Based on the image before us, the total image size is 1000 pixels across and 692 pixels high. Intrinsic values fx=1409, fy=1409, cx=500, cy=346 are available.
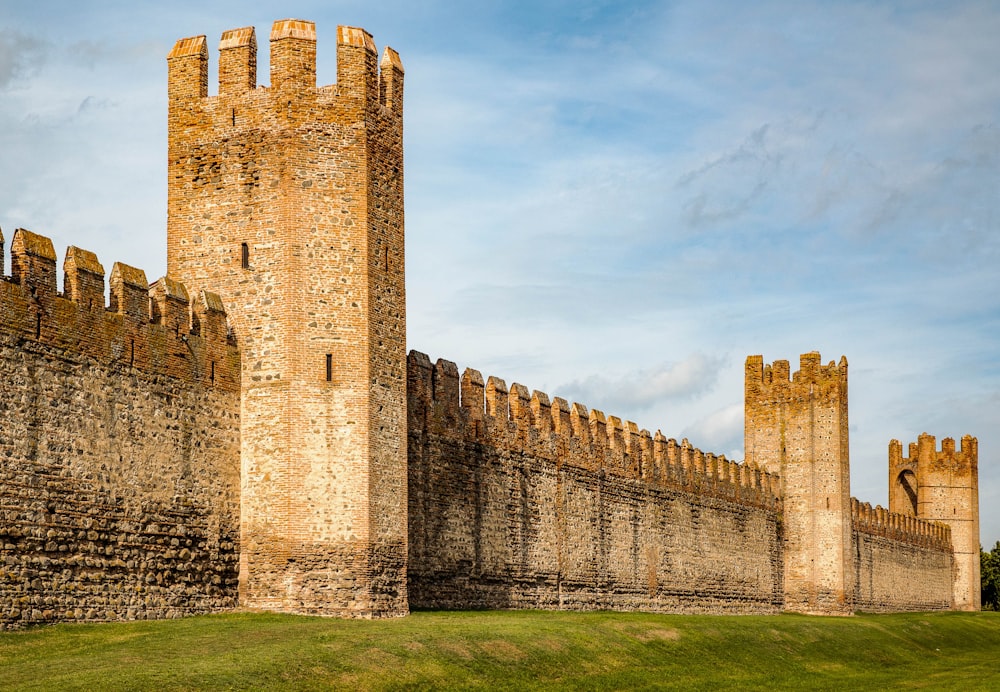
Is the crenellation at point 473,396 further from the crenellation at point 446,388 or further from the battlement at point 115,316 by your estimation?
the battlement at point 115,316

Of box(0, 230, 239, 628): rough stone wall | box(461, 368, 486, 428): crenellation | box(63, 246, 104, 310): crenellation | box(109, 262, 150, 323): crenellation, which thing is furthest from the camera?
box(461, 368, 486, 428): crenellation

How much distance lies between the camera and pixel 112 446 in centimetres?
2261

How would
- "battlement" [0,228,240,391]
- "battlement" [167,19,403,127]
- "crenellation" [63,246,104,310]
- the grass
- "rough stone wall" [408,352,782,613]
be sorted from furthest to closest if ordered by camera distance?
"rough stone wall" [408,352,782,613]
"battlement" [167,19,403,127]
"crenellation" [63,246,104,310]
"battlement" [0,228,240,391]
the grass

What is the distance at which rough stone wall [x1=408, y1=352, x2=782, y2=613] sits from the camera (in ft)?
100

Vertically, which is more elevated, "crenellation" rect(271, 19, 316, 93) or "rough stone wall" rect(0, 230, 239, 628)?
"crenellation" rect(271, 19, 316, 93)

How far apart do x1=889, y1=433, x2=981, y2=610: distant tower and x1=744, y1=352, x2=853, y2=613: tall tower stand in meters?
23.9

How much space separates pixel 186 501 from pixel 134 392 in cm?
221

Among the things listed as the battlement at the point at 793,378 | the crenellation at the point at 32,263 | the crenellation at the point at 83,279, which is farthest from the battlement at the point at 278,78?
the battlement at the point at 793,378

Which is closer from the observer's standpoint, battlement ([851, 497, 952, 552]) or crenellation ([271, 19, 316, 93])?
crenellation ([271, 19, 316, 93])

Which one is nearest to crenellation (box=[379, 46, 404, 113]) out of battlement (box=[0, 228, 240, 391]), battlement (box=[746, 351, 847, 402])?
battlement (box=[0, 228, 240, 391])

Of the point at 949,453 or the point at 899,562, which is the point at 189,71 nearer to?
the point at 899,562

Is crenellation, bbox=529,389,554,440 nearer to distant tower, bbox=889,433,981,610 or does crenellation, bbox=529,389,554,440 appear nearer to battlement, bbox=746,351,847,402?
battlement, bbox=746,351,847,402

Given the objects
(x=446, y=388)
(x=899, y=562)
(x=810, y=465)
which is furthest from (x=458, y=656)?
(x=899, y=562)

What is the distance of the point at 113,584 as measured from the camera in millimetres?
22281
